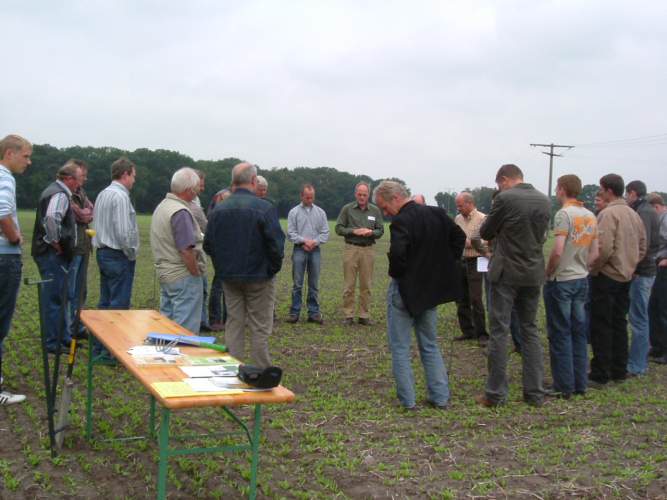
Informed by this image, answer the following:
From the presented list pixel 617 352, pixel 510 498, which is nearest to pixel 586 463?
pixel 510 498

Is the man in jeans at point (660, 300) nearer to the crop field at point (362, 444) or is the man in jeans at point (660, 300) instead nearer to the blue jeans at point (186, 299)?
the crop field at point (362, 444)

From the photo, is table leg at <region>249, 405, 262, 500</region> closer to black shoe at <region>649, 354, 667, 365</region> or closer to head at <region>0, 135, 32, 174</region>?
head at <region>0, 135, 32, 174</region>

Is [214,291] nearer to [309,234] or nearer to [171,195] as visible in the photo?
[309,234]

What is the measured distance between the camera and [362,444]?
510 centimetres

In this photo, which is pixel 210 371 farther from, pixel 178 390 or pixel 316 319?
pixel 316 319

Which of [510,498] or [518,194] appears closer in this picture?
[510,498]

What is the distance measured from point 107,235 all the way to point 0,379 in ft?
6.41

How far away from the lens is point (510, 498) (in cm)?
416

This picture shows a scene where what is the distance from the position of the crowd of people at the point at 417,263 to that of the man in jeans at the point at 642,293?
1cm

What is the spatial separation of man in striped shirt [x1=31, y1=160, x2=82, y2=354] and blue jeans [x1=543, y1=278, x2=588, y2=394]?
4.90m

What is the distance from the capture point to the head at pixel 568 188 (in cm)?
662

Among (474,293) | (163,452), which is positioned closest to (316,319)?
(474,293)

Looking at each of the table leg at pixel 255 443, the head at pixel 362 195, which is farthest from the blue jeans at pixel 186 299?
the head at pixel 362 195

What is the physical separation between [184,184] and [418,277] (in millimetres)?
2332
